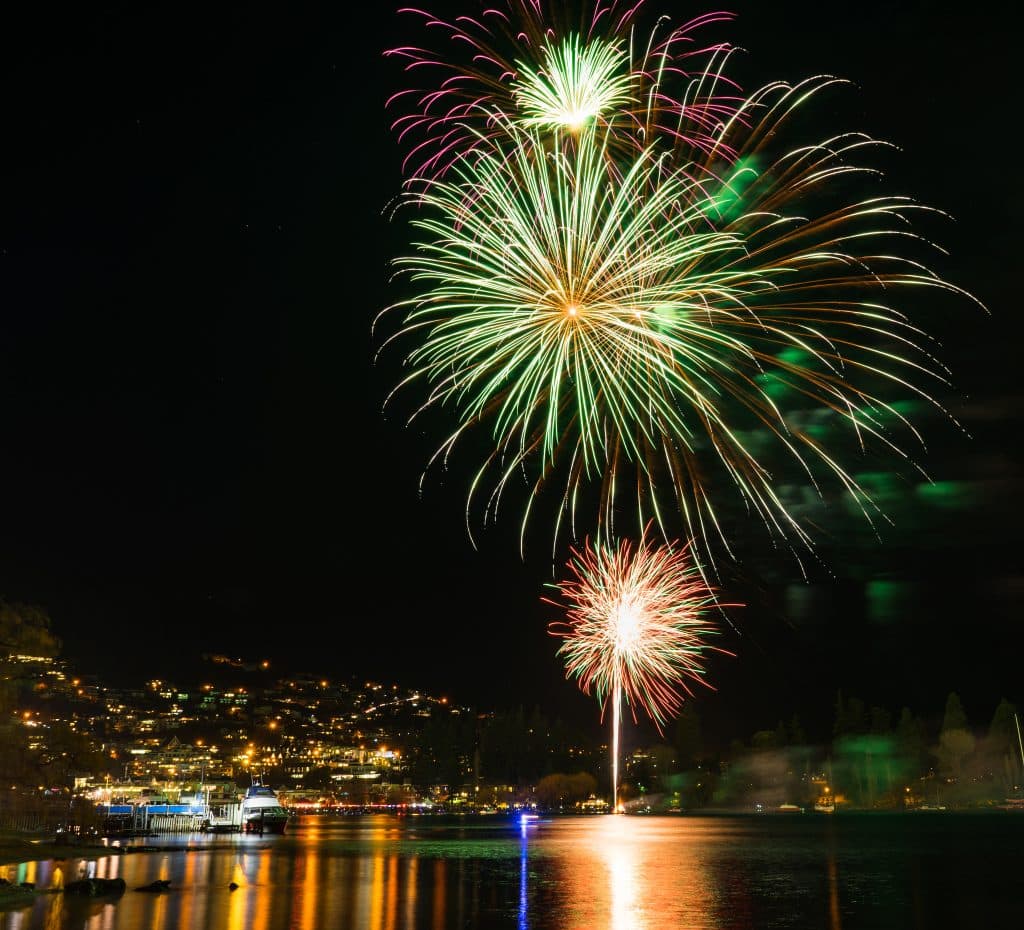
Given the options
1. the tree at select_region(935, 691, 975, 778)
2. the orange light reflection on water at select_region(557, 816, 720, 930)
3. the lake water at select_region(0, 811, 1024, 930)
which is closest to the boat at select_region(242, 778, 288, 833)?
the lake water at select_region(0, 811, 1024, 930)

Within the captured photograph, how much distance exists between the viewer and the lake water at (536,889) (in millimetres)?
27781

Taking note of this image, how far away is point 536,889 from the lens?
38.6m

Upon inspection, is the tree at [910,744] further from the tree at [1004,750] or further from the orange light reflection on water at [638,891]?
the orange light reflection on water at [638,891]

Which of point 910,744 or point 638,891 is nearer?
point 638,891

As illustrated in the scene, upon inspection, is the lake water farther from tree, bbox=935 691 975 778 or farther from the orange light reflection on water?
tree, bbox=935 691 975 778

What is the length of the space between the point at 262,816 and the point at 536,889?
73.5 m

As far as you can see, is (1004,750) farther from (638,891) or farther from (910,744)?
(638,891)

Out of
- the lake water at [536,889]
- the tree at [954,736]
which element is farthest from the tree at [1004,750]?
the lake water at [536,889]

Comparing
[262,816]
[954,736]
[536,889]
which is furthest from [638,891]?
[954,736]

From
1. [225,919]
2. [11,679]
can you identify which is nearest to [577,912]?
[225,919]

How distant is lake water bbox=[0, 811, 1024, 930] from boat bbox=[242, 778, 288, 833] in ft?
119

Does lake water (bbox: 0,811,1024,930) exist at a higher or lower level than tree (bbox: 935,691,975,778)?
lower

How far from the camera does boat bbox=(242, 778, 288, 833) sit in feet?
343

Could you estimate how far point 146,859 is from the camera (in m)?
50.2
